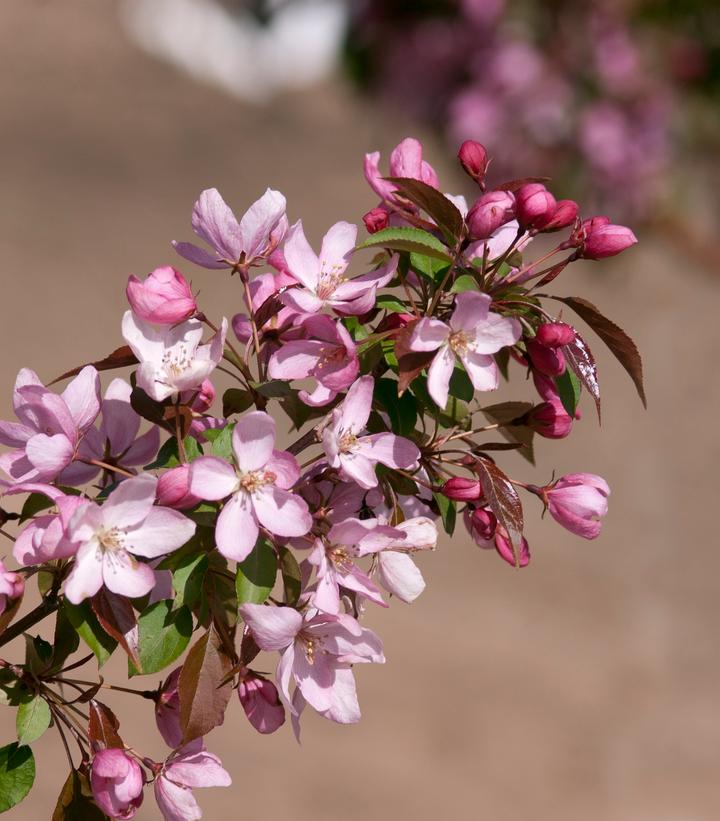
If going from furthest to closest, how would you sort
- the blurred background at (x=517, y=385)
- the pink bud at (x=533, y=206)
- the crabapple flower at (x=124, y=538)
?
the blurred background at (x=517, y=385) < the pink bud at (x=533, y=206) < the crabapple flower at (x=124, y=538)

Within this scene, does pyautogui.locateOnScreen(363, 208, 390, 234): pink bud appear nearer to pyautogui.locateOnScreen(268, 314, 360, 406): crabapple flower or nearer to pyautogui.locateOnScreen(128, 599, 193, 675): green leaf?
pyautogui.locateOnScreen(268, 314, 360, 406): crabapple flower

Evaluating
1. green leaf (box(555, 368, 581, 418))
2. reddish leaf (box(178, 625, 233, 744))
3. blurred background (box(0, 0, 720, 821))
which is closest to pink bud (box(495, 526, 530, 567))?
green leaf (box(555, 368, 581, 418))

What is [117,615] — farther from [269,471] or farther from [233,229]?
[233,229]

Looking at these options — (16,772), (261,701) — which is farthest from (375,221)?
(16,772)

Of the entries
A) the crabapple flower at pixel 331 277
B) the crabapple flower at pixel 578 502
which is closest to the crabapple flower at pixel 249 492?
the crabapple flower at pixel 331 277

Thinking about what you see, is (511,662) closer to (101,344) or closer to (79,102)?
(101,344)

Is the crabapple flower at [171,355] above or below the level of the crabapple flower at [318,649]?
above

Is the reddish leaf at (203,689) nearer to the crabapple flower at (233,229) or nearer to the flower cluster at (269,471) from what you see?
the flower cluster at (269,471)

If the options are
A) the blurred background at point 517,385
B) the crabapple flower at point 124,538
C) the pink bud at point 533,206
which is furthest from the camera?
the blurred background at point 517,385
